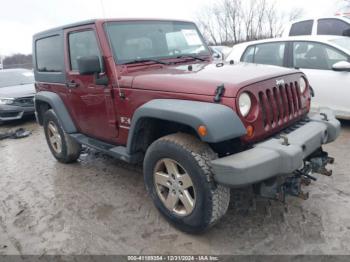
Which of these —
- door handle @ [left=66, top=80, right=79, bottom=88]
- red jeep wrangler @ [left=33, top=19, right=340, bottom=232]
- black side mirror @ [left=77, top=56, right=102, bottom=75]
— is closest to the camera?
red jeep wrangler @ [left=33, top=19, right=340, bottom=232]

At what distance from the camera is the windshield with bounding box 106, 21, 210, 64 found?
12.0 feet

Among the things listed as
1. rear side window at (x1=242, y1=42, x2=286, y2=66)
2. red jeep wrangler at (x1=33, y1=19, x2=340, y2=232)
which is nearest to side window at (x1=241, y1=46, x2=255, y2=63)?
rear side window at (x1=242, y1=42, x2=286, y2=66)

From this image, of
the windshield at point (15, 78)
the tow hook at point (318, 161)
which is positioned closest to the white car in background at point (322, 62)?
Result: the tow hook at point (318, 161)

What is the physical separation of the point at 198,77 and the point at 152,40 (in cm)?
118

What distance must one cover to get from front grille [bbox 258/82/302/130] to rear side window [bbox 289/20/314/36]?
530 cm

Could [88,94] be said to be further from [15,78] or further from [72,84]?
[15,78]

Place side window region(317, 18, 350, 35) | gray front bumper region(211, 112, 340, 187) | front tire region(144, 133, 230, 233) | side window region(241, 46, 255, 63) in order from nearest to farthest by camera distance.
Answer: gray front bumper region(211, 112, 340, 187) → front tire region(144, 133, 230, 233) → side window region(241, 46, 255, 63) → side window region(317, 18, 350, 35)

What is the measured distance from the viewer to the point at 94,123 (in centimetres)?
411

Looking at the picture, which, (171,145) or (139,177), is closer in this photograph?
(171,145)

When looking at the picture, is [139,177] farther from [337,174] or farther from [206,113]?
[337,174]

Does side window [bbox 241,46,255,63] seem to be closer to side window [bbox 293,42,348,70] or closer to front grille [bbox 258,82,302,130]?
side window [bbox 293,42,348,70]

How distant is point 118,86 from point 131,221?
1.35m

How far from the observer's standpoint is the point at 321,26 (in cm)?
780

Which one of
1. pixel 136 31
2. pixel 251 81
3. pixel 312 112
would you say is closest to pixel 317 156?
pixel 312 112
